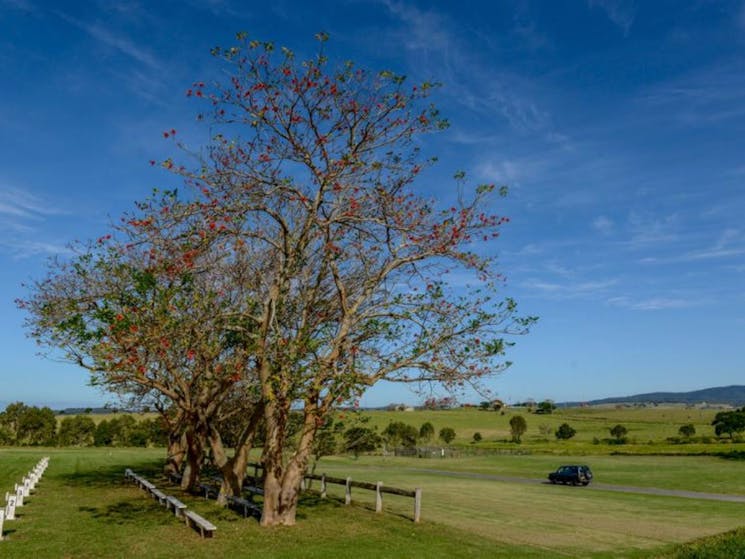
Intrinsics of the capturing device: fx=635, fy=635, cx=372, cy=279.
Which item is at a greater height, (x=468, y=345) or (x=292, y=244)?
(x=292, y=244)

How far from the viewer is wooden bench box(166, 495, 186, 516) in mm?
21062

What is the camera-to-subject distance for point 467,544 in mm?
17609

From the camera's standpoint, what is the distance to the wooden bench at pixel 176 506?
21.1 meters

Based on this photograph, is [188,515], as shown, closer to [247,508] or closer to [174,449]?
[247,508]

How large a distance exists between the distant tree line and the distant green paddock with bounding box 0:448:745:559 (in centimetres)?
5835

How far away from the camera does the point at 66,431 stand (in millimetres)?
93688

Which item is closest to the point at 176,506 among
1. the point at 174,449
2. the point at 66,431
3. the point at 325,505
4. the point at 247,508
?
the point at 247,508

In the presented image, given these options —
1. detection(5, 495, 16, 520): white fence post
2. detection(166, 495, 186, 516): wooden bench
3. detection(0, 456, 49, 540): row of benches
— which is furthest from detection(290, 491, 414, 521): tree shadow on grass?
detection(5, 495, 16, 520): white fence post

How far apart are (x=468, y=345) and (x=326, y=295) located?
21.7ft

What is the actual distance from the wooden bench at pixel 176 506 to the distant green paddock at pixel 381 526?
0.35 m

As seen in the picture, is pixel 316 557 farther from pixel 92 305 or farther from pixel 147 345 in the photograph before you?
pixel 92 305

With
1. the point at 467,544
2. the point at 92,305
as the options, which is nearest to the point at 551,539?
the point at 467,544

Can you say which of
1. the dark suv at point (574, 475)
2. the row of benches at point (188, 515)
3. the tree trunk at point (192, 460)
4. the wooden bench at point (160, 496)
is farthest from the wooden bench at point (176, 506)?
the dark suv at point (574, 475)

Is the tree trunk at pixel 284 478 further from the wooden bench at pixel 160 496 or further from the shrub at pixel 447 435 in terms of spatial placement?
the shrub at pixel 447 435
